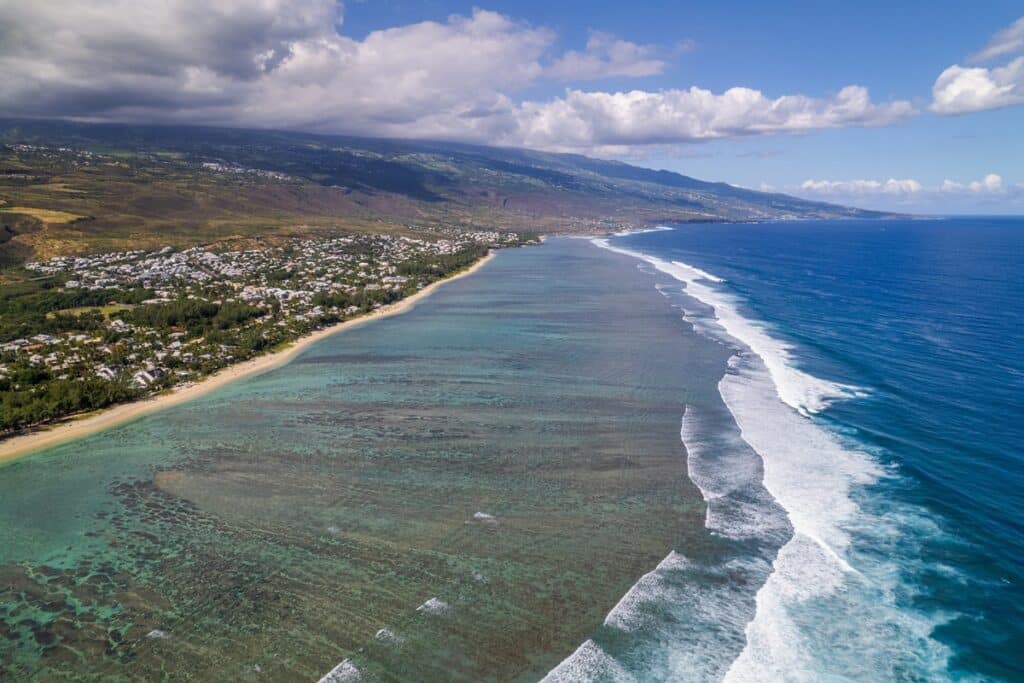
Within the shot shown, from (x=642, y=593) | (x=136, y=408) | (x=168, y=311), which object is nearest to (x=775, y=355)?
(x=642, y=593)

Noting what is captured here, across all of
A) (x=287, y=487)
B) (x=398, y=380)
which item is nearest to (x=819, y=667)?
(x=287, y=487)

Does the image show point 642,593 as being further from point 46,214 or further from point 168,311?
point 46,214

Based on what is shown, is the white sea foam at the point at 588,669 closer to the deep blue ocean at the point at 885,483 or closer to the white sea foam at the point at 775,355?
the deep blue ocean at the point at 885,483

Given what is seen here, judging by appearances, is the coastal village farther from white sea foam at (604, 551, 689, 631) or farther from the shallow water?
white sea foam at (604, 551, 689, 631)

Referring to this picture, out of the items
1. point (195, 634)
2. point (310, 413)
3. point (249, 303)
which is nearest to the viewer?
point (195, 634)

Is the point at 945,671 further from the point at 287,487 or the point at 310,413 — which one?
the point at 310,413
